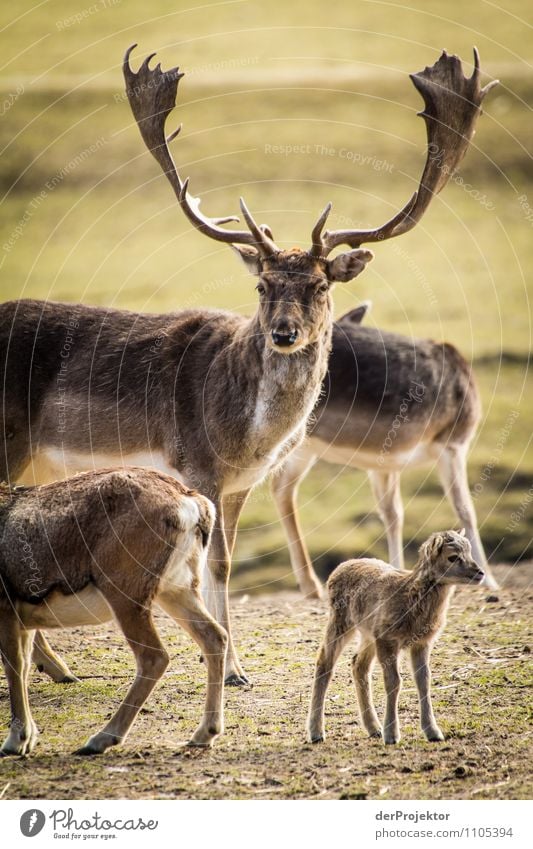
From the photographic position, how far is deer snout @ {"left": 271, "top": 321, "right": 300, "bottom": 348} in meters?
8.75

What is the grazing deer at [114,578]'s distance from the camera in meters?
7.29

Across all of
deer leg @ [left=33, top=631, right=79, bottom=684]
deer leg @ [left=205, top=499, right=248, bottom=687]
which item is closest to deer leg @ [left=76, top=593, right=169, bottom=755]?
deer leg @ [left=33, top=631, right=79, bottom=684]

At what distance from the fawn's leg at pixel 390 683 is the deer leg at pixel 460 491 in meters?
5.35

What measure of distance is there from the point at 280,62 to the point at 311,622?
19.9 metres

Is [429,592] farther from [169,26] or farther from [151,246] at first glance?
[169,26]

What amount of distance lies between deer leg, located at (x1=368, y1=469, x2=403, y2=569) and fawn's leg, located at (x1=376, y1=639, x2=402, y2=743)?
599 centimetres

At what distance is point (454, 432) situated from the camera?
13812mm

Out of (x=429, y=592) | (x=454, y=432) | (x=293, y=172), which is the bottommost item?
(x=429, y=592)

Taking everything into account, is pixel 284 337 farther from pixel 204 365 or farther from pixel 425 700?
pixel 425 700

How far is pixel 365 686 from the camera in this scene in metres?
7.71

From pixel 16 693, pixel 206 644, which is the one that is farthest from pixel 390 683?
pixel 16 693

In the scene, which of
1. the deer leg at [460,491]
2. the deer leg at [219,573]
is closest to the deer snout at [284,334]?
the deer leg at [219,573]

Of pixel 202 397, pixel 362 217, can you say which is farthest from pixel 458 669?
pixel 362 217
